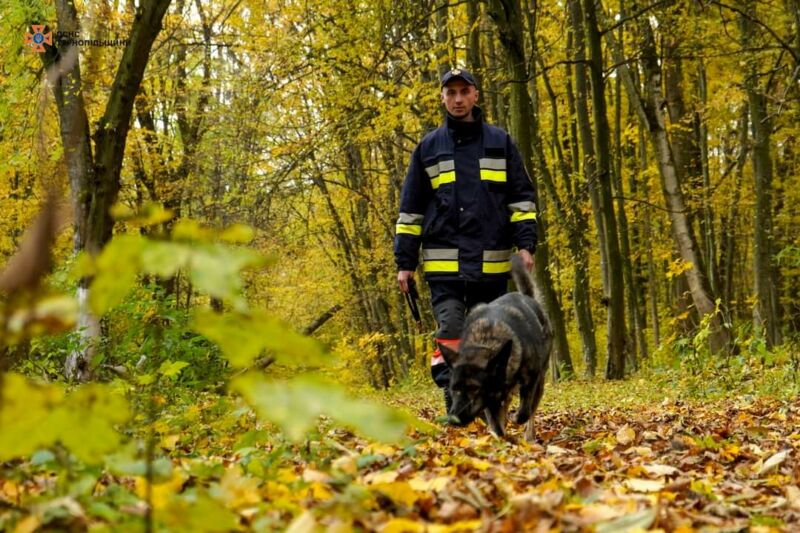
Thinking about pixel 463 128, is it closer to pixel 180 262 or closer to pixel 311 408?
pixel 180 262

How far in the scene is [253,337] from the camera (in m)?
1.62

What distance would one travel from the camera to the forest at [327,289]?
1779 mm

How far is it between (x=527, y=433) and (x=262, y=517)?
3671 millimetres

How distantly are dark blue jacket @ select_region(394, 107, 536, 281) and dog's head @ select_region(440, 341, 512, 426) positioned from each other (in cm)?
109

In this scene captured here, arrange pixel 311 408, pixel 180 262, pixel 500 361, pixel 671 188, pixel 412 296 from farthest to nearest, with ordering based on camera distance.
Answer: pixel 671 188 → pixel 412 296 → pixel 500 361 → pixel 180 262 → pixel 311 408

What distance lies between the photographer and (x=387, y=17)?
10.8 meters

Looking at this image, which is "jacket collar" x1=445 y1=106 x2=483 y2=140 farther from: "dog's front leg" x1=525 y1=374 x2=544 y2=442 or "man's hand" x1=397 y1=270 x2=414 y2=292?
"dog's front leg" x1=525 y1=374 x2=544 y2=442

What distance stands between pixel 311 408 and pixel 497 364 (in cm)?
394

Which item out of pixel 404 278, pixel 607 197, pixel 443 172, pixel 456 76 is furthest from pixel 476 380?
pixel 607 197

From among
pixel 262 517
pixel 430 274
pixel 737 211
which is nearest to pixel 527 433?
pixel 430 274

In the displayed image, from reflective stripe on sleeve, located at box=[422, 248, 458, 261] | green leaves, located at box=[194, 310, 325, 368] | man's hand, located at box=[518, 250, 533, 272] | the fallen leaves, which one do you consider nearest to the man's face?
reflective stripe on sleeve, located at box=[422, 248, 458, 261]

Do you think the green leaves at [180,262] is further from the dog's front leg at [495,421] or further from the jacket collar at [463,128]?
the jacket collar at [463,128]

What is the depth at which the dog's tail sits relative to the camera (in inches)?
236

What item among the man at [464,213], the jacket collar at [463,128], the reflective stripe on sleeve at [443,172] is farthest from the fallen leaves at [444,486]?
the jacket collar at [463,128]
